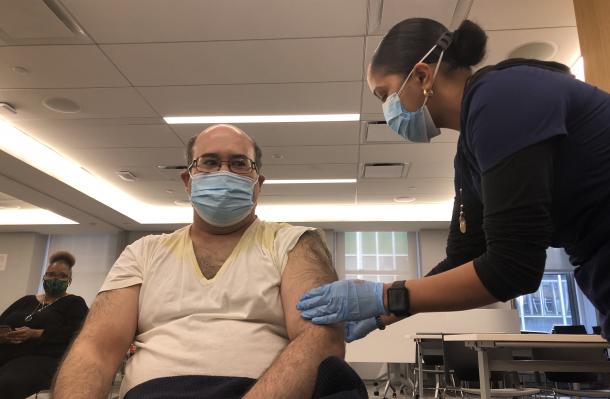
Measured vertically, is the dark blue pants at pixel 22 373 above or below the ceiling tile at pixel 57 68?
below

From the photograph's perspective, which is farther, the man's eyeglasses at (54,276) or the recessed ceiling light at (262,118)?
the recessed ceiling light at (262,118)

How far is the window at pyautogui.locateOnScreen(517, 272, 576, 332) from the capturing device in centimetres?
878

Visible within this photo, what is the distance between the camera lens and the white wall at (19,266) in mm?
8969

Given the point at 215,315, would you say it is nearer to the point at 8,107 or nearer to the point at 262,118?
the point at 262,118

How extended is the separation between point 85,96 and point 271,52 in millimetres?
1831

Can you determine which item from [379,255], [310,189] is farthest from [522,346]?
[379,255]

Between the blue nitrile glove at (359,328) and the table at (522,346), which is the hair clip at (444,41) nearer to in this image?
the blue nitrile glove at (359,328)

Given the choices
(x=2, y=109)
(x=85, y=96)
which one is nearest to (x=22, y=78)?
(x=85, y=96)

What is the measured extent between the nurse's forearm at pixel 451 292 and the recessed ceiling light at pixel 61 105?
409cm

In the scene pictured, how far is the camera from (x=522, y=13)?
294 centimetres

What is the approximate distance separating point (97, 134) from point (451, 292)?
4781 mm

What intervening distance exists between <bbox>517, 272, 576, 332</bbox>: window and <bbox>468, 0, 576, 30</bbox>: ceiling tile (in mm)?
6968

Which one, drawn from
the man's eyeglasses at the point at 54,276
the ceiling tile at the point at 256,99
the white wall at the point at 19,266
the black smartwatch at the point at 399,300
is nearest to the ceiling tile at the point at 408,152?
the ceiling tile at the point at 256,99

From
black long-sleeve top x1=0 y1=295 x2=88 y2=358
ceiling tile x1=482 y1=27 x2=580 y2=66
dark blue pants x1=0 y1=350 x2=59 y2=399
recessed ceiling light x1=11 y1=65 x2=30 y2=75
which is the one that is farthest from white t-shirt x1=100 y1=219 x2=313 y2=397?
recessed ceiling light x1=11 y1=65 x2=30 y2=75
